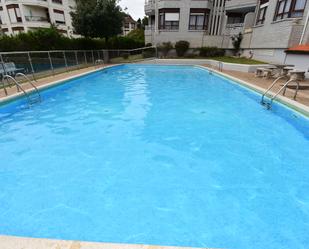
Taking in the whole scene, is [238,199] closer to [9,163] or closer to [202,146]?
[202,146]

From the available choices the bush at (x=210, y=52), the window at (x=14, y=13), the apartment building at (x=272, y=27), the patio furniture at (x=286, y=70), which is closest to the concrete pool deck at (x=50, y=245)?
the patio furniture at (x=286, y=70)

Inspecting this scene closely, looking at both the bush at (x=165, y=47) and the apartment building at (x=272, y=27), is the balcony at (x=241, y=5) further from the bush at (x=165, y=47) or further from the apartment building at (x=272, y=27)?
the bush at (x=165, y=47)

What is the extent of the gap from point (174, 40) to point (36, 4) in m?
21.9

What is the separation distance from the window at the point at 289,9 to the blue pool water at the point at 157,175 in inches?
450

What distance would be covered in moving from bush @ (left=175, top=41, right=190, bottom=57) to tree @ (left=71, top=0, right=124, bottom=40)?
7.13 m

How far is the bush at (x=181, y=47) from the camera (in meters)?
23.4

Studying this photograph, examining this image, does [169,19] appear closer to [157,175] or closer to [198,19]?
[198,19]

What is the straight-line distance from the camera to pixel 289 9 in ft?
47.0

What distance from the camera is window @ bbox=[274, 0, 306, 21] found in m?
13.5

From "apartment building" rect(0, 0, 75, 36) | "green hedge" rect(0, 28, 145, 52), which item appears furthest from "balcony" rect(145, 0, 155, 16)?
"apartment building" rect(0, 0, 75, 36)

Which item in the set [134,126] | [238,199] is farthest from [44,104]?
[238,199]

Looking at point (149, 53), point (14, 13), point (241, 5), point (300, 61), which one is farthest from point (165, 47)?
point (14, 13)

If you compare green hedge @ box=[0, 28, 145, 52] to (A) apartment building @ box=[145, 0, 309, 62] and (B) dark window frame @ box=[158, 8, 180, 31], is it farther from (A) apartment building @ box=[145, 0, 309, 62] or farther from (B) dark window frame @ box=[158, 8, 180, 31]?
(A) apartment building @ box=[145, 0, 309, 62]

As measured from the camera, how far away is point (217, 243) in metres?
2.46
